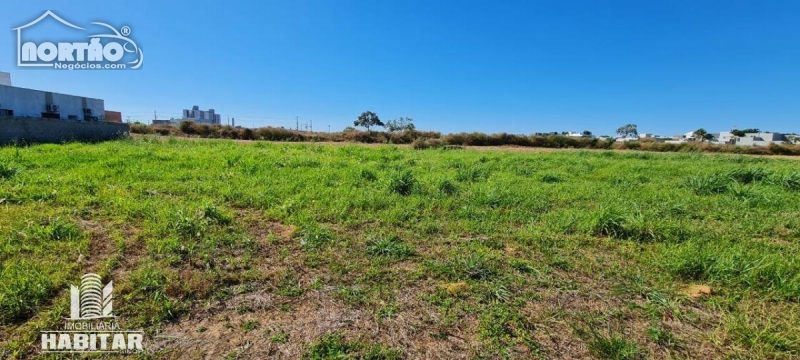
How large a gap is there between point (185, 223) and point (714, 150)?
1277 inches

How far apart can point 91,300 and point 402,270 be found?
7.02 ft

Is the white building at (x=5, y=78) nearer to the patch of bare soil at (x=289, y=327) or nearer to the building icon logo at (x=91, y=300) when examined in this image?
the building icon logo at (x=91, y=300)

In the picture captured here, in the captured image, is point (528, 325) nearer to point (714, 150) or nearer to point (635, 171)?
point (635, 171)

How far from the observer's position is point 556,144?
85.8 feet

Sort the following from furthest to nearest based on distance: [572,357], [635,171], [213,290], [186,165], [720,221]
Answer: [635,171], [186,165], [720,221], [213,290], [572,357]

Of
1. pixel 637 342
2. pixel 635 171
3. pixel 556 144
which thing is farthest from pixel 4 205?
pixel 556 144

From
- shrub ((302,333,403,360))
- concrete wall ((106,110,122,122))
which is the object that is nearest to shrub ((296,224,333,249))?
shrub ((302,333,403,360))

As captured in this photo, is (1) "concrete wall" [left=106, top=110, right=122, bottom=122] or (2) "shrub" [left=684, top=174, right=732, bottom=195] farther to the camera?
(1) "concrete wall" [left=106, top=110, right=122, bottom=122]

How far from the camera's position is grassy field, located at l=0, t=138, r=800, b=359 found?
6.38ft

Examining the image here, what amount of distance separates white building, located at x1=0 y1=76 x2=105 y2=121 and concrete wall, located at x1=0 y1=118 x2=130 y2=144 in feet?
3.94

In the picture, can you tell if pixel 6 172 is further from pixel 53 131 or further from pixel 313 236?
pixel 53 131

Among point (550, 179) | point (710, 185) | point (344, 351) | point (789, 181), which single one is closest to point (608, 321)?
point (344, 351)

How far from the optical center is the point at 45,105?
15945 millimetres

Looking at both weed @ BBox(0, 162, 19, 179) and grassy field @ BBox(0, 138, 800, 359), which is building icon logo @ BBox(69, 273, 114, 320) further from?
weed @ BBox(0, 162, 19, 179)
